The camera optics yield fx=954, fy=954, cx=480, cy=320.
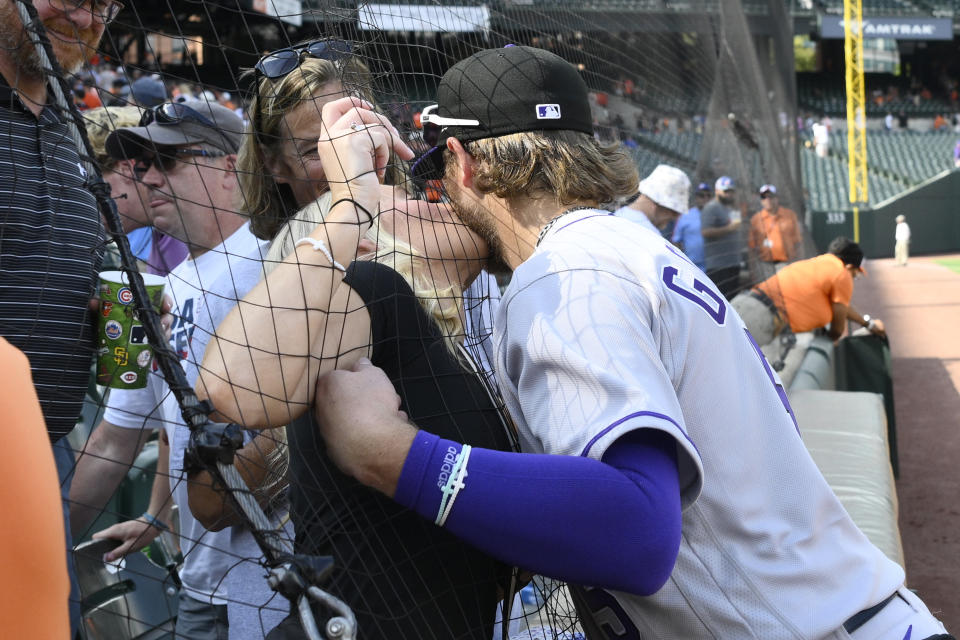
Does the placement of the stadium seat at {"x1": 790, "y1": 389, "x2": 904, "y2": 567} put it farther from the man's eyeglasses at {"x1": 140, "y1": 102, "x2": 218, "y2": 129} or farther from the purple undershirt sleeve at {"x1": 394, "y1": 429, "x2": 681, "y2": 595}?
the man's eyeglasses at {"x1": 140, "y1": 102, "x2": 218, "y2": 129}

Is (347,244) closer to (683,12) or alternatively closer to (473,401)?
(473,401)

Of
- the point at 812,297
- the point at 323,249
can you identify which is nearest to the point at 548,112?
the point at 323,249

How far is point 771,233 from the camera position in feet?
24.2

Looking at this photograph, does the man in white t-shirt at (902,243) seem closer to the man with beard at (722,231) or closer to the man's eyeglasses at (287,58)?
the man with beard at (722,231)

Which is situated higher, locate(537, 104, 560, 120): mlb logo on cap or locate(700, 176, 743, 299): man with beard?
locate(537, 104, 560, 120): mlb logo on cap

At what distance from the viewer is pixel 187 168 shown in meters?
2.22

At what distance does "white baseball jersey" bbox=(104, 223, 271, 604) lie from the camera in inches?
70.8

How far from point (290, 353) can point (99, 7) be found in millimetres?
712

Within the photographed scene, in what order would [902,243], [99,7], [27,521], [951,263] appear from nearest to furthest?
[27,521] → [99,7] → [902,243] → [951,263]

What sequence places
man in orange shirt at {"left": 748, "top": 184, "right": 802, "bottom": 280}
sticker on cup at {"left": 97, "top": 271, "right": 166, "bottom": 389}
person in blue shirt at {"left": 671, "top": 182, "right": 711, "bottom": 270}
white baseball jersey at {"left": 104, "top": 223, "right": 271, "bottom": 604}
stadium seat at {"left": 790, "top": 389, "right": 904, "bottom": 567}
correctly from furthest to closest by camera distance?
man in orange shirt at {"left": 748, "top": 184, "right": 802, "bottom": 280}
person in blue shirt at {"left": 671, "top": 182, "right": 711, "bottom": 270}
stadium seat at {"left": 790, "top": 389, "right": 904, "bottom": 567}
white baseball jersey at {"left": 104, "top": 223, "right": 271, "bottom": 604}
sticker on cup at {"left": 97, "top": 271, "right": 166, "bottom": 389}

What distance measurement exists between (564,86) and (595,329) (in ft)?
1.45

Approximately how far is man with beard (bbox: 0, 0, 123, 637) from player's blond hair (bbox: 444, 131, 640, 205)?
0.65 meters

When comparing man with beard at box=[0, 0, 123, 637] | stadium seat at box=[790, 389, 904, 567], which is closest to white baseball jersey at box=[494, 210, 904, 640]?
man with beard at box=[0, 0, 123, 637]

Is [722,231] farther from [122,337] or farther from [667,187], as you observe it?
[122,337]
